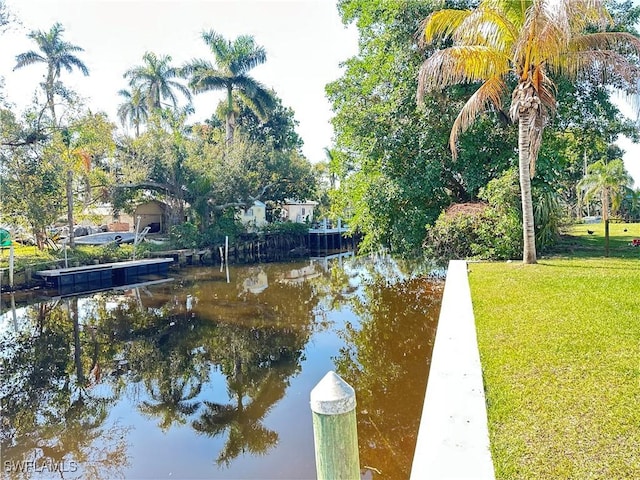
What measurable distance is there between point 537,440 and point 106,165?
2760 cm

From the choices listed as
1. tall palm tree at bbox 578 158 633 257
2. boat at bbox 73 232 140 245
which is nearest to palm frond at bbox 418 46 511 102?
tall palm tree at bbox 578 158 633 257

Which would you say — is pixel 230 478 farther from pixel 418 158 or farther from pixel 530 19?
pixel 418 158

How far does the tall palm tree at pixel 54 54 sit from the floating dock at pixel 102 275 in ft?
51.0

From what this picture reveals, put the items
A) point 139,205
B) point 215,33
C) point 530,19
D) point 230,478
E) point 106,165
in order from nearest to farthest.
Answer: point 230,478 → point 530,19 → point 106,165 → point 139,205 → point 215,33

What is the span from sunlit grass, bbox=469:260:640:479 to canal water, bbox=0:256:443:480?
1.49 meters

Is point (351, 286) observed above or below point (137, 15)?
below

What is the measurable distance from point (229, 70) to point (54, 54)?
1127cm

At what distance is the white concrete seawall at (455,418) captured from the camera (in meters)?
2.76

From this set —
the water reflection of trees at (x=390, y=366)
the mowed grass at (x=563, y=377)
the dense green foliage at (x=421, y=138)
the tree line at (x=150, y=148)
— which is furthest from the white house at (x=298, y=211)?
the mowed grass at (x=563, y=377)

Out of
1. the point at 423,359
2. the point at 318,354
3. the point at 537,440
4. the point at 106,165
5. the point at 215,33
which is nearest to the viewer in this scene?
the point at 537,440

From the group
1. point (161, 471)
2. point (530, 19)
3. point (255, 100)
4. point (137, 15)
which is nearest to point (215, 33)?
point (255, 100)

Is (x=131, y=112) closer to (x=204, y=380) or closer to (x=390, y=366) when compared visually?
(x=204, y=380)

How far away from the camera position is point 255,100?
33.2 metres

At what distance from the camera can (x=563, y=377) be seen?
389 cm
